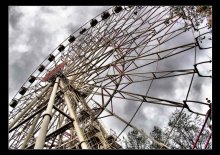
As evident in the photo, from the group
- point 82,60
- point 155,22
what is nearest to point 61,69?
point 82,60

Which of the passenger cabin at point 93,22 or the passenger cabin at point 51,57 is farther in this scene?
the passenger cabin at point 51,57

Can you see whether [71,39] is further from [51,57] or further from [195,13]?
[195,13]

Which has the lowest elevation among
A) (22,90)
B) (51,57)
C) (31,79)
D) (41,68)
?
(22,90)

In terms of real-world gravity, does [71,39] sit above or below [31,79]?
above

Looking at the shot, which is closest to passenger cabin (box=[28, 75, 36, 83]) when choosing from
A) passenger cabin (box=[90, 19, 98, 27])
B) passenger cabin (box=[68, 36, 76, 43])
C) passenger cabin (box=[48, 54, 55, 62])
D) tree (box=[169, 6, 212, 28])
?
passenger cabin (box=[48, 54, 55, 62])

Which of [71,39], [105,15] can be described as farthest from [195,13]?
[71,39]

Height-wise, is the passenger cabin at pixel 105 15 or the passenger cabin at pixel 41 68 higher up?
the passenger cabin at pixel 105 15

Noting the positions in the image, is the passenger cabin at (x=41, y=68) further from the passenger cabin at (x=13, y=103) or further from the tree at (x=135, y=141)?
the tree at (x=135, y=141)

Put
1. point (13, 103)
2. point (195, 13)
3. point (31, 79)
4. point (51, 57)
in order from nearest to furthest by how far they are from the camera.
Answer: point (195, 13) → point (13, 103) → point (31, 79) → point (51, 57)

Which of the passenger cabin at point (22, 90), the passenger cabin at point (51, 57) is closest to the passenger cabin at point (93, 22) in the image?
the passenger cabin at point (51, 57)

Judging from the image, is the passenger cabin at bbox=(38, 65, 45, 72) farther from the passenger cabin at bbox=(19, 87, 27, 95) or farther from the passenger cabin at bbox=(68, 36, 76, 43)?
the passenger cabin at bbox=(68, 36, 76, 43)

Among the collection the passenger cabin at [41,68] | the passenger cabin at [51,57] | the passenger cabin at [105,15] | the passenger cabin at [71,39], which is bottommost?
the passenger cabin at [41,68]
